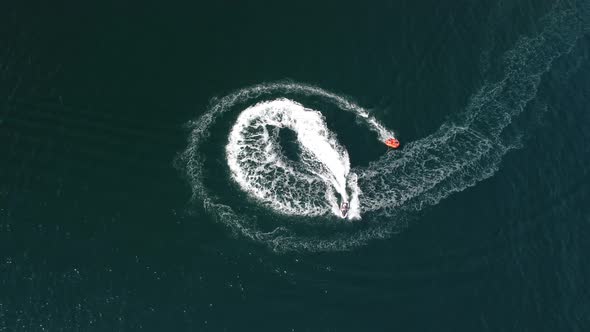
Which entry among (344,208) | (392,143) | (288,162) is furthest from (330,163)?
(392,143)

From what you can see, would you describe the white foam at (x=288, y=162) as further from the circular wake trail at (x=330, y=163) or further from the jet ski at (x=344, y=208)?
the jet ski at (x=344, y=208)

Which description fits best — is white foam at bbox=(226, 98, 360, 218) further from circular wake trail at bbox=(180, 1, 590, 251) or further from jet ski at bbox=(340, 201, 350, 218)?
jet ski at bbox=(340, 201, 350, 218)

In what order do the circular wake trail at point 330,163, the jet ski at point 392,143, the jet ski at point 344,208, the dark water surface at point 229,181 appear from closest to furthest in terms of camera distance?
the dark water surface at point 229,181
the circular wake trail at point 330,163
the jet ski at point 344,208
the jet ski at point 392,143

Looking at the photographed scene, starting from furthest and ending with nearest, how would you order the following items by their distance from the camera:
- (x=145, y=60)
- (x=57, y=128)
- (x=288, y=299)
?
1. (x=145, y=60)
2. (x=57, y=128)
3. (x=288, y=299)

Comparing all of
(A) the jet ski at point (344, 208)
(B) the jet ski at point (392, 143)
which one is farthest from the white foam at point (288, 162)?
(B) the jet ski at point (392, 143)

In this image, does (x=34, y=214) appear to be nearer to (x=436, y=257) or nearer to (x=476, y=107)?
(x=436, y=257)

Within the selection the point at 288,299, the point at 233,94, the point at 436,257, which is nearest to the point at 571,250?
the point at 436,257
